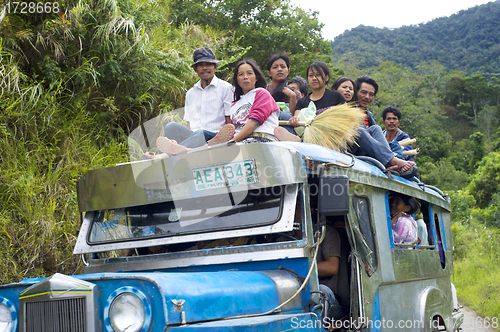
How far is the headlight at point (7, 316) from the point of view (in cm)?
286

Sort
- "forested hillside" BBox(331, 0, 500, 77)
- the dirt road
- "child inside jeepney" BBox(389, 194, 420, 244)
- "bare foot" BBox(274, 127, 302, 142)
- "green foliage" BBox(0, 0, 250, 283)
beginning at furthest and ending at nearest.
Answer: "forested hillside" BBox(331, 0, 500, 77)
the dirt road
"green foliage" BBox(0, 0, 250, 283)
"child inside jeepney" BBox(389, 194, 420, 244)
"bare foot" BBox(274, 127, 302, 142)

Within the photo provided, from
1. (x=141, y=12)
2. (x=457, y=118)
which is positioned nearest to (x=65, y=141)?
(x=141, y=12)

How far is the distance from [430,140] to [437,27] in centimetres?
6199

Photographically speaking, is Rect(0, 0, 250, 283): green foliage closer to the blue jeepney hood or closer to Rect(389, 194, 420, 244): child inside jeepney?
the blue jeepney hood

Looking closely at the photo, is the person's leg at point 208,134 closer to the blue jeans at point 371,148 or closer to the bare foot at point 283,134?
the bare foot at point 283,134

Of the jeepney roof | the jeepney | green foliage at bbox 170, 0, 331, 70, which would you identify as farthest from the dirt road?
green foliage at bbox 170, 0, 331, 70

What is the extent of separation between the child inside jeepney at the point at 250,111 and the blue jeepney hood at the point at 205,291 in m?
1.33

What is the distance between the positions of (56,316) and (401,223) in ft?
10.8

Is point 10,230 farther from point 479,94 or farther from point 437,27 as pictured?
point 437,27

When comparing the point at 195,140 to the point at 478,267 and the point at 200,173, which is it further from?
the point at 478,267

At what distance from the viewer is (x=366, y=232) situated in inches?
158

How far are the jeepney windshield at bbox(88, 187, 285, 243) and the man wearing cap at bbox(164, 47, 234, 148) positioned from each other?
3.81 feet

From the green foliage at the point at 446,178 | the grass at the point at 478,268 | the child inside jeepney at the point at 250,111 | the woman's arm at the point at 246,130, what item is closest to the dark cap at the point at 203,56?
the child inside jeepney at the point at 250,111

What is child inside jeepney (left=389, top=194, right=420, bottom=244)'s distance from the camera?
15.5 feet
